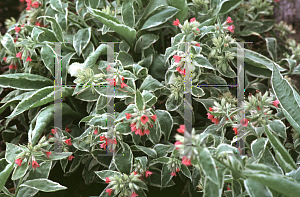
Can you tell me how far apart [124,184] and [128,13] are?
2.26 feet

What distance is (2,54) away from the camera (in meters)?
1.49

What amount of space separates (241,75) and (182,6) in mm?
382

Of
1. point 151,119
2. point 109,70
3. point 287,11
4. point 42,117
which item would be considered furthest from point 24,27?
point 287,11

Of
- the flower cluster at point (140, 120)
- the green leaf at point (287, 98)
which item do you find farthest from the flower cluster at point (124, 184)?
the green leaf at point (287, 98)

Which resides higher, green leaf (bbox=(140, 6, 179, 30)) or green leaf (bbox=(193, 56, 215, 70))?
green leaf (bbox=(140, 6, 179, 30))

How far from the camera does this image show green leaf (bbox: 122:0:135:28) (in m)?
1.16

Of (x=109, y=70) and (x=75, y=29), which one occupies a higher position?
(x=75, y=29)

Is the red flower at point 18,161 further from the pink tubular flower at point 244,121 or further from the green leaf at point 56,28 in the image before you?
the pink tubular flower at point 244,121

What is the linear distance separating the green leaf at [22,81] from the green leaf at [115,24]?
1.26ft

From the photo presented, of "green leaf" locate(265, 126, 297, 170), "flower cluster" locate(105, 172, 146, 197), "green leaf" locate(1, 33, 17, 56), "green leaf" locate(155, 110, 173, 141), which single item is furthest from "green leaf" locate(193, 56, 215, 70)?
"green leaf" locate(1, 33, 17, 56)

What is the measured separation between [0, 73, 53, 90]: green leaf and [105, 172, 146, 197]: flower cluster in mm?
567

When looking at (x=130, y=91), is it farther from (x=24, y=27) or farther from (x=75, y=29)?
(x=24, y=27)

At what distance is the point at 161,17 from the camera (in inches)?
46.1

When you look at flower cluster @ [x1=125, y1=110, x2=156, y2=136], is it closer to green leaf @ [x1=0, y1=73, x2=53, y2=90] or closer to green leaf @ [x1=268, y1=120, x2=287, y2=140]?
green leaf @ [x1=268, y1=120, x2=287, y2=140]
